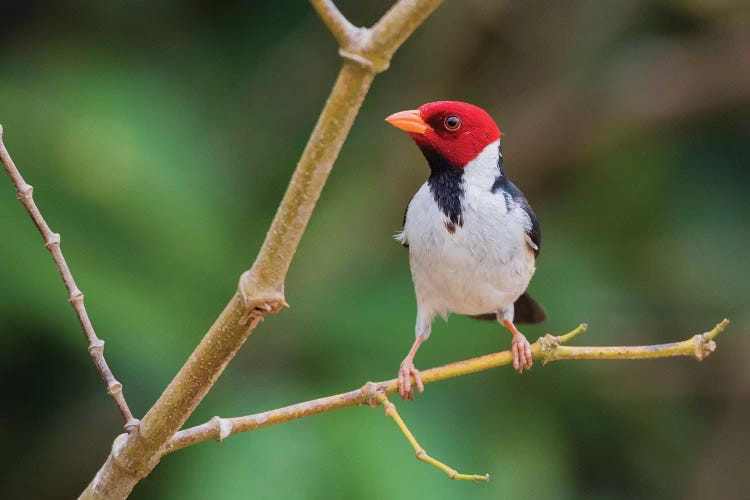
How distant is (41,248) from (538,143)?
2.62 m

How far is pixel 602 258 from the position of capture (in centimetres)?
484

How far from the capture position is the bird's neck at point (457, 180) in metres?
2.55

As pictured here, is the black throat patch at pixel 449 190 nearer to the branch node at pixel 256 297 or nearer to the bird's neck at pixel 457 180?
the bird's neck at pixel 457 180

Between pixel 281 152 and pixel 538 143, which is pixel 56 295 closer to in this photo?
pixel 281 152

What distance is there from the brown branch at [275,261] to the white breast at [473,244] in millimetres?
1197

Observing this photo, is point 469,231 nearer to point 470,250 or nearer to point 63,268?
point 470,250

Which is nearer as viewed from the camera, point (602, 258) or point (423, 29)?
point (602, 258)

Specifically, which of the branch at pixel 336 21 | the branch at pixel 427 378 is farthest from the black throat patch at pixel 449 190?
the branch at pixel 336 21

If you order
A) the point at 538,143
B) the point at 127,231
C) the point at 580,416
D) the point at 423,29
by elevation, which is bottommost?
the point at 580,416

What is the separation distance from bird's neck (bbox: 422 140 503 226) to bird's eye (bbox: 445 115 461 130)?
0.21 m

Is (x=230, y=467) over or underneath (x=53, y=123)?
underneath

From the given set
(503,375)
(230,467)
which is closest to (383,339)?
(503,375)

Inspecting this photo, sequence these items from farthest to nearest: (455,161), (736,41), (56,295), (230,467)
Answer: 1. (736,41)
2. (56,295)
3. (230,467)
4. (455,161)

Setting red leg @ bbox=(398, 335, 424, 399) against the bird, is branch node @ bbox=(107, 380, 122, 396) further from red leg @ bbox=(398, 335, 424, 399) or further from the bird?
the bird
